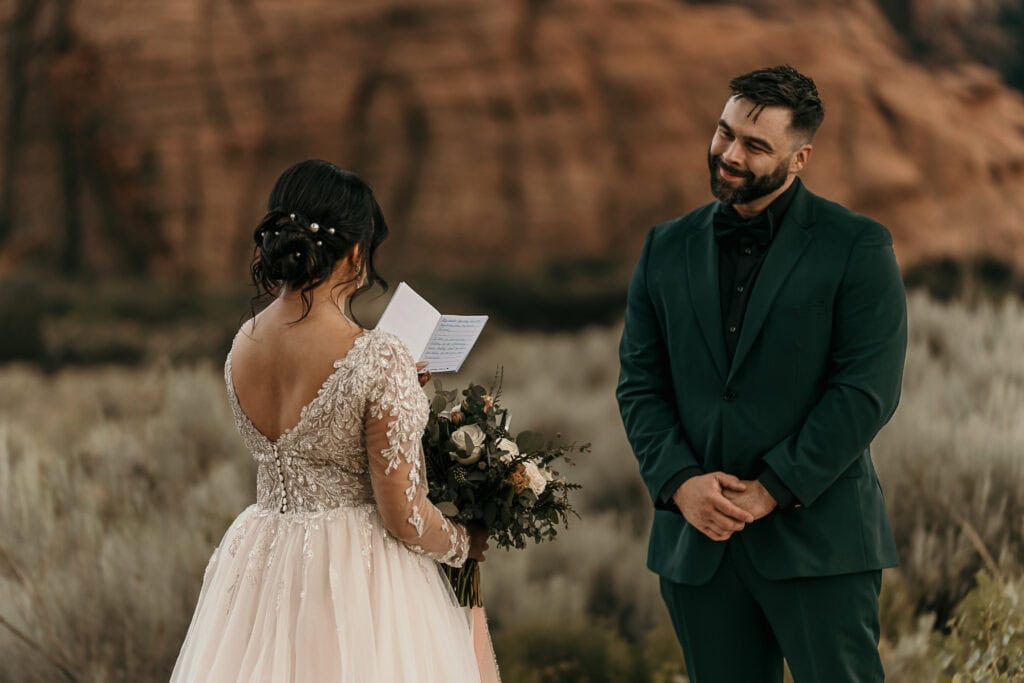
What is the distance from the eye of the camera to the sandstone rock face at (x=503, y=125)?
4.77 metres

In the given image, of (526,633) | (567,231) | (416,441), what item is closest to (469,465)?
(416,441)

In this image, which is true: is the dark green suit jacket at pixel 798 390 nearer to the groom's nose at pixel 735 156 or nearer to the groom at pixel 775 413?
the groom at pixel 775 413

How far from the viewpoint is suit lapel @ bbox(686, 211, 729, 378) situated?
239cm

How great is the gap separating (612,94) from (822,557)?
126 inches

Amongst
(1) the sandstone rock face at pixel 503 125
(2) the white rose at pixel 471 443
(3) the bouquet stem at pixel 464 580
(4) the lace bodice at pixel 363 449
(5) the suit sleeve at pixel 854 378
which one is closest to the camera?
(4) the lace bodice at pixel 363 449

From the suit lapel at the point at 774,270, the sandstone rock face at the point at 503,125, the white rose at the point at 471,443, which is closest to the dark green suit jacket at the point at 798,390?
the suit lapel at the point at 774,270

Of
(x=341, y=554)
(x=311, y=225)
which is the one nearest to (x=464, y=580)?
(x=341, y=554)

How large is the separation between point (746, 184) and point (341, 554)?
119 centimetres

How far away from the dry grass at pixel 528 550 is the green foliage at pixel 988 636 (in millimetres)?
106

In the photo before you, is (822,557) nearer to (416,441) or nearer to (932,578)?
(416,441)

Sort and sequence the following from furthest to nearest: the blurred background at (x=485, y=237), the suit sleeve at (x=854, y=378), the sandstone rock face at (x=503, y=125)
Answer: the sandstone rock face at (x=503, y=125) → the blurred background at (x=485, y=237) → the suit sleeve at (x=854, y=378)

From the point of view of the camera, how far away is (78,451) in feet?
14.0

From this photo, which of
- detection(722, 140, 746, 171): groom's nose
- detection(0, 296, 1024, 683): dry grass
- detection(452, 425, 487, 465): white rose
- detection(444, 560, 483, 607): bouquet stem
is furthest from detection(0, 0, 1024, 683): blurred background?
detection(722, 140, 746, 171): groom's nose

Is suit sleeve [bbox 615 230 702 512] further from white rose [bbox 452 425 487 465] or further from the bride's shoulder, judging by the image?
the bride's shoulder
